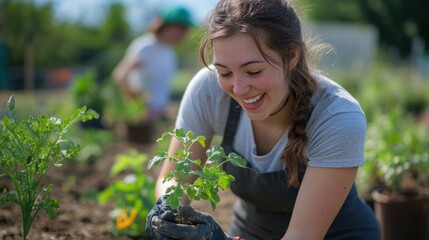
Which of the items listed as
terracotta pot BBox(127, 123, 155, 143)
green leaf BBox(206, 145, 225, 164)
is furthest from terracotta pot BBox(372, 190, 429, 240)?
terracotta pot BBox(127, 123, 155, 143)

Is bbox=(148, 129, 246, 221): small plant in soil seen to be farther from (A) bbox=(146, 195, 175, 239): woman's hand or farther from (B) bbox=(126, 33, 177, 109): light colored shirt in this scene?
(B) bbox=(126, 33, 177, 109): light colored shirt

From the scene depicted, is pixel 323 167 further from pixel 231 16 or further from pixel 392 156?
pixel 392 156

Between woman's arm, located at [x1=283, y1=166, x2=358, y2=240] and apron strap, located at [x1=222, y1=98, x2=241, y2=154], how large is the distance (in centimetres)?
41

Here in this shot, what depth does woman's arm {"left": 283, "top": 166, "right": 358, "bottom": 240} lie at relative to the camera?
1.72 metres

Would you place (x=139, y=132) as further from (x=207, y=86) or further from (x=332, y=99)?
(x=332, y=99)

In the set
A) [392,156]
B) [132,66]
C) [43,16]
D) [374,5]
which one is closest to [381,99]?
[132,66]

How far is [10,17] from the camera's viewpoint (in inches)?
570

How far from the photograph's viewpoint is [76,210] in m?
2.99

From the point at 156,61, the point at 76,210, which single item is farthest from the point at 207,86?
the point at 156,61

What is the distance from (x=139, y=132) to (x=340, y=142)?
431cm

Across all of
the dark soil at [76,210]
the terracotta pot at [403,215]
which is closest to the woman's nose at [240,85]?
the dark soil at [76,210]

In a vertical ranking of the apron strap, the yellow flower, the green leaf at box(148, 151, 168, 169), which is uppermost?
the green leaf at box(148, 151, 168, 169)

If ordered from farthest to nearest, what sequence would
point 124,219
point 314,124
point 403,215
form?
point 403,215 → point 124,219 → point 314,124

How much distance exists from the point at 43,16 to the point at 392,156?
44.2 ft
